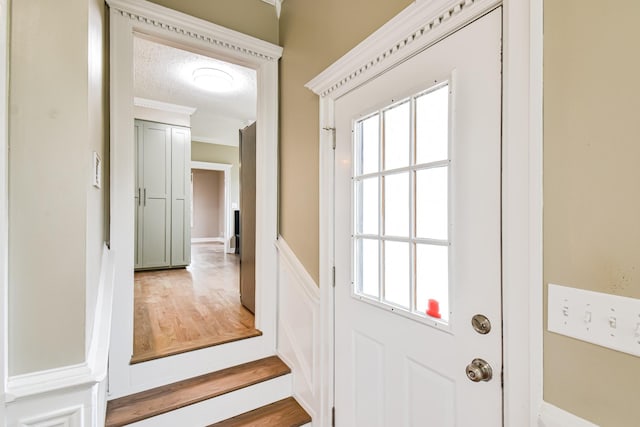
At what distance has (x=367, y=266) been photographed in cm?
139

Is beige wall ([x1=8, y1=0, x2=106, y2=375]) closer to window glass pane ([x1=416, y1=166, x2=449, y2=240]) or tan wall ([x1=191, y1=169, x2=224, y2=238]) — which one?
window glass pane ([x1=416, y1=166, x2=449, y2=240])

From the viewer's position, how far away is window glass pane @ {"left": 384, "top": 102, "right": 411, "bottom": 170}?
1.19 m

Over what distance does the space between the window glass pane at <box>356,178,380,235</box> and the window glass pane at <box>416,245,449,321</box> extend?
0.28 m

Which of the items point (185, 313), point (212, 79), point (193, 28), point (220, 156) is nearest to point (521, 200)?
point (193, 28)

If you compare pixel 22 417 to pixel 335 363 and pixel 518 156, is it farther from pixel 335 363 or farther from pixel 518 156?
pixel 518 156

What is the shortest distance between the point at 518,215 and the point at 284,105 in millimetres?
1758

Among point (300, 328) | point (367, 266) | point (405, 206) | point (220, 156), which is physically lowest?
point (300, 328)

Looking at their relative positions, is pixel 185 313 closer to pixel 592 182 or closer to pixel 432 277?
pixel 432 277

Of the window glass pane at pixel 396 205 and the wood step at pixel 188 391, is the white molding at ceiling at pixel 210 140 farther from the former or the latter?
the window glass pane at pixel 396 205

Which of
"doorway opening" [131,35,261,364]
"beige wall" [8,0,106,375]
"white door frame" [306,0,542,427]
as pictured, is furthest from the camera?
"doorway opening" [131,35,261,364]

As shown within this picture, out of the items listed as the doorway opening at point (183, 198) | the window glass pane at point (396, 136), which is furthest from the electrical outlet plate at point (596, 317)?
the doorway opening at point (183, 198)

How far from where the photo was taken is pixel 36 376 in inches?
34.8

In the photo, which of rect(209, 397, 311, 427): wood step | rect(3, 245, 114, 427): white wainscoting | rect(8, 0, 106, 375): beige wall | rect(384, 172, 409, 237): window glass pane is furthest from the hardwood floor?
rect(384, 172, 409, 237): window glass pane

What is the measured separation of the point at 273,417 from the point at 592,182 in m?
1.91
